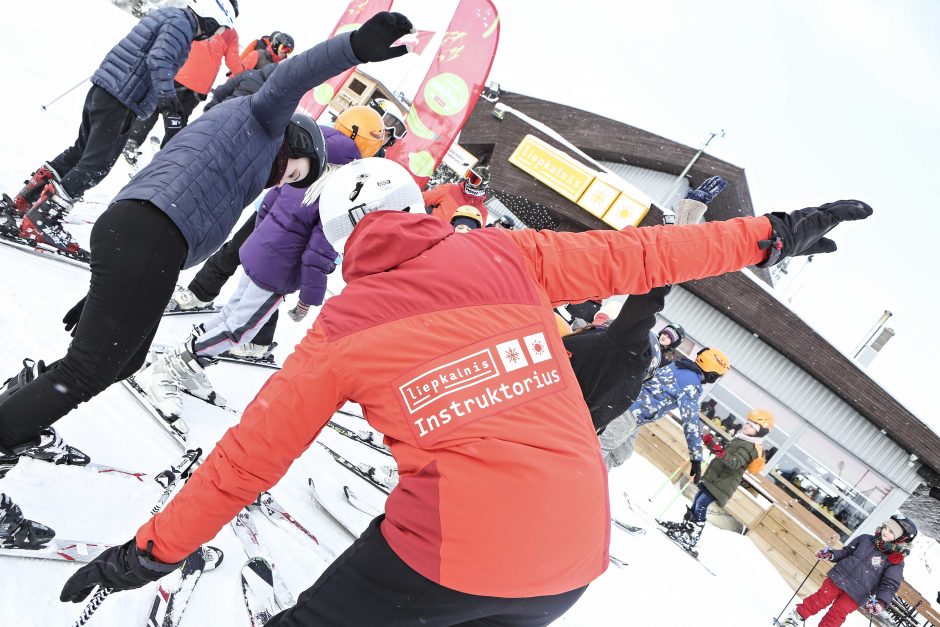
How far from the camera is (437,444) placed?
4.55 ft

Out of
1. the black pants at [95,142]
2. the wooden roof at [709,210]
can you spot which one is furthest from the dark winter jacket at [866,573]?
the black pants at [95,142]

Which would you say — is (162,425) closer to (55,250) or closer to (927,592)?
(55,250)

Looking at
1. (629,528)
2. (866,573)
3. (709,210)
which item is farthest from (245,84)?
(709,210)

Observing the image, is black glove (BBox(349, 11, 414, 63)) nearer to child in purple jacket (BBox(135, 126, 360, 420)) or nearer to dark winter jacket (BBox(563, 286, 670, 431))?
child in purple jacket (BBox(135, 126, 360, 420))

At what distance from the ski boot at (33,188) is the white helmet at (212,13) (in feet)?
5.27

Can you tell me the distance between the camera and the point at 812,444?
1216cm

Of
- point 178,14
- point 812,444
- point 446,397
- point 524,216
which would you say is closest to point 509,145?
point 524,216

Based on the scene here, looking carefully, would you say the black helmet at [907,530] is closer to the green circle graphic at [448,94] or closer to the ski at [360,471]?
the ski at [360,471]

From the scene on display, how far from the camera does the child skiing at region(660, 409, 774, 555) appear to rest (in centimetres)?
686

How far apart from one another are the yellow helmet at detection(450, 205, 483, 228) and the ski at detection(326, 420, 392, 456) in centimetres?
242

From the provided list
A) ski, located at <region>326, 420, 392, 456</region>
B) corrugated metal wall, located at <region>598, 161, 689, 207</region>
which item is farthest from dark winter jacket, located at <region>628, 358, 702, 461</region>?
corrugated metal wall, located at <region>598, 161, 689, 207</region>

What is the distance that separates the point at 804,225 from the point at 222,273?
4199 mm

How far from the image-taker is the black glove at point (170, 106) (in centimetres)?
404

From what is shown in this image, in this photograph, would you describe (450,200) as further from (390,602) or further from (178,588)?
(390,602)
